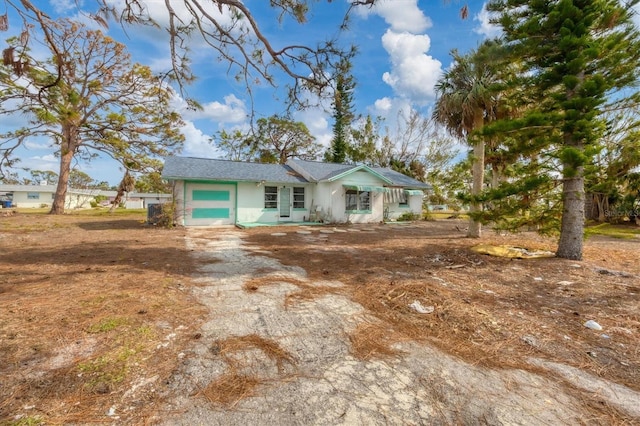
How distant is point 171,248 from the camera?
883cm

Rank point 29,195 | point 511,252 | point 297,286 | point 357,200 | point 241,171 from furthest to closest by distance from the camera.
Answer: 1. point 29,195
2. point 357,200
3. point 241,171
4. point 511,252
5. point 297,286

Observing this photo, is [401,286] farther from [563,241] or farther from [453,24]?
[563,241]

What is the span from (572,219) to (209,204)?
15203 mm

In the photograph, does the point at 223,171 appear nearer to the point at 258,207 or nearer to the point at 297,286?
the point at 258,207

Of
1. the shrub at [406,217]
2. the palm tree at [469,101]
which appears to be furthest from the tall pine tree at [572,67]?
the shrub at [406,217]

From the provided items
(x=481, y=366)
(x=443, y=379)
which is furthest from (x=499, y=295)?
(x=443, y=379)

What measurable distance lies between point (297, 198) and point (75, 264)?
12814mm

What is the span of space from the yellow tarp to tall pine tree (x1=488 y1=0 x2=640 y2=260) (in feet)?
2.00

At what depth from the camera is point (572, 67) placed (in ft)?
21.1

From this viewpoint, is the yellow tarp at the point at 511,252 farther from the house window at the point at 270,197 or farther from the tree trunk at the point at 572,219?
the house window at the point at 270,197

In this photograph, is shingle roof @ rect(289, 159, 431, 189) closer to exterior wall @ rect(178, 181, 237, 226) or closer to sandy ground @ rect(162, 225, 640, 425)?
exterior wall @ rect(178, 181, 237, 226)

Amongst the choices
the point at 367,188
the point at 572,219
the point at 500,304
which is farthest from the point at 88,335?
the point at 367,188

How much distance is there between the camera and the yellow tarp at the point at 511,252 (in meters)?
7.63

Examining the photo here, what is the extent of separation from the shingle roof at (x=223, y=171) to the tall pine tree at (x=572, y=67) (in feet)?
41.5
